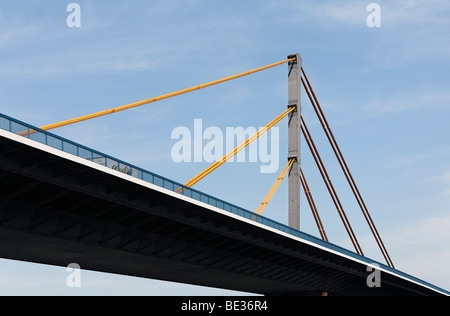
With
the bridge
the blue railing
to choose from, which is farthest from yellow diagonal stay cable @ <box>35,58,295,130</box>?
the blue railing

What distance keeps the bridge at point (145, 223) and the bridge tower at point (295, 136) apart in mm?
110

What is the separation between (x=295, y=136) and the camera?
245 ft

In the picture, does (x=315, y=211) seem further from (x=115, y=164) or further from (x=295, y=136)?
(x=115, y=164)

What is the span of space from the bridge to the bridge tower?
4.3 inches

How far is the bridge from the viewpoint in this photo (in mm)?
34094

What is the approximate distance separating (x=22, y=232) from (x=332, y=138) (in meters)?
56.0

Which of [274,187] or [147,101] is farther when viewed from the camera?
[274,187]

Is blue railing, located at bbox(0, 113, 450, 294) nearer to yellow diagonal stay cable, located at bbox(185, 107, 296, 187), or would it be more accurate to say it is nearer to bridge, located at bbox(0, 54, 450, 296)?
bridge, located at bbox(0, 54, 450, 296)

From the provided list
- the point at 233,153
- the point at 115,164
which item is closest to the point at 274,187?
the point at 233,153

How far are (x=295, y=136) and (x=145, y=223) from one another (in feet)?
105

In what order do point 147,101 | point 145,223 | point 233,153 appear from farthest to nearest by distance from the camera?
point 233,153, point 147,101, point 145,223

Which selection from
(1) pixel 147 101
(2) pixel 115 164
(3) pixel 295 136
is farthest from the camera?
(3) pixel 295 136

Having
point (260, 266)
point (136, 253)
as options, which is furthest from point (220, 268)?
point (136, 253)
